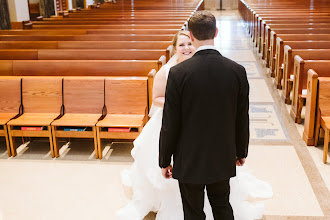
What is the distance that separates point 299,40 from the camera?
6652mm

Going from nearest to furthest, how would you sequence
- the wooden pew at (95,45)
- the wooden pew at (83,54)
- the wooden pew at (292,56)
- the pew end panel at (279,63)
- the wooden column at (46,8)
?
1. the wooden pew at (83,54)
2. the wooden pew at (292,56)
3. the wooden pew at (95,45)
4. the pew end panel at (279,63)
5. the wooden column at (46,8)

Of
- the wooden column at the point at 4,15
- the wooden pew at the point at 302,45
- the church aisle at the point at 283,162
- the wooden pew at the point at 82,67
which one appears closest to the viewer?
the church aisle at the point at 283,162

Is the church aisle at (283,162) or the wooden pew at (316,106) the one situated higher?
the wooden pew at (316,106)

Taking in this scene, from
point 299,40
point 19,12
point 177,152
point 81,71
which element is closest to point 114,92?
point 81,71

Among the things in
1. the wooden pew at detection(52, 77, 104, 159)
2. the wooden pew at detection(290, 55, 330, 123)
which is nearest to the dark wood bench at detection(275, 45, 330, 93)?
the wooden pew at detection(290, 55, 330, 123)

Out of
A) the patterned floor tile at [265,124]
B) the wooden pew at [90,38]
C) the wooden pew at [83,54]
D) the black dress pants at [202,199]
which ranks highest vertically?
the wooden pew at [90,38]

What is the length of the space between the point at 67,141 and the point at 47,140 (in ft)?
0.78

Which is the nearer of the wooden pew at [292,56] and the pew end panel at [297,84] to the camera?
the pew end panel at [297,84]

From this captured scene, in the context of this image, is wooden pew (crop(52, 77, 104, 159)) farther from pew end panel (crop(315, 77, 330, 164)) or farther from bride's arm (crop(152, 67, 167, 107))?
pew end panel (crop(315, 77, 330, 164))

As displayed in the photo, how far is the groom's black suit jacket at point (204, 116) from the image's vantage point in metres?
1.93

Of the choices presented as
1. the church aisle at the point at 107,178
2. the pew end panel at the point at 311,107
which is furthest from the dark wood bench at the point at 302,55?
the pew end panel at the point at 311,107

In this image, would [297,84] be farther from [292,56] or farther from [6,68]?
[6,68]

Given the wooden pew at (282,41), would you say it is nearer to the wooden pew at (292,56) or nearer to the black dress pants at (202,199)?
the wooden pew at (292,56)

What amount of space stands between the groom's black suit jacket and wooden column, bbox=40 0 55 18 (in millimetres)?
10865
